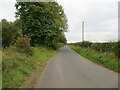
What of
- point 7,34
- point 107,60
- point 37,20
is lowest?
point 107,60

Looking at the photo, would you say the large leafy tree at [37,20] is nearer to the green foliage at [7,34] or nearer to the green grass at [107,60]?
A: the green foliage at [7,34]

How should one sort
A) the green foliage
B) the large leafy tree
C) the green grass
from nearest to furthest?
the green grass → the green foliage → the large leafy tree

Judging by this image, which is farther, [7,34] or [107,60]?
[7,34]

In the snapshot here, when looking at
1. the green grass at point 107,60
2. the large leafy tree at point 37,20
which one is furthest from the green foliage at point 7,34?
the green grass at point 107,60

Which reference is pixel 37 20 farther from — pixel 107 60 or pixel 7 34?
pixel 107 60

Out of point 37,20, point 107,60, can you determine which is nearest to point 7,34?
point 37,20

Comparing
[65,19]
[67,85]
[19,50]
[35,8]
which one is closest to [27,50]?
[19,50]

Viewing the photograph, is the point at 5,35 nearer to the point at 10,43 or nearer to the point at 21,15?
the point at 10,43

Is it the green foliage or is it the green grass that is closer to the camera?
the green grass

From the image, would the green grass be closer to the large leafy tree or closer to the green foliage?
the green foliage

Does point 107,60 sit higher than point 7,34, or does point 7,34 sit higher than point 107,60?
point 7,34

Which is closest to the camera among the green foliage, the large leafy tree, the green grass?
the green grass

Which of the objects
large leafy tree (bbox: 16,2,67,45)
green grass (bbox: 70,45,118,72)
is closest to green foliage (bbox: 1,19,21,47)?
large leafy tree (bbox: 16,2,67,45)

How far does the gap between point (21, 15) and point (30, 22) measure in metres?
2.93
